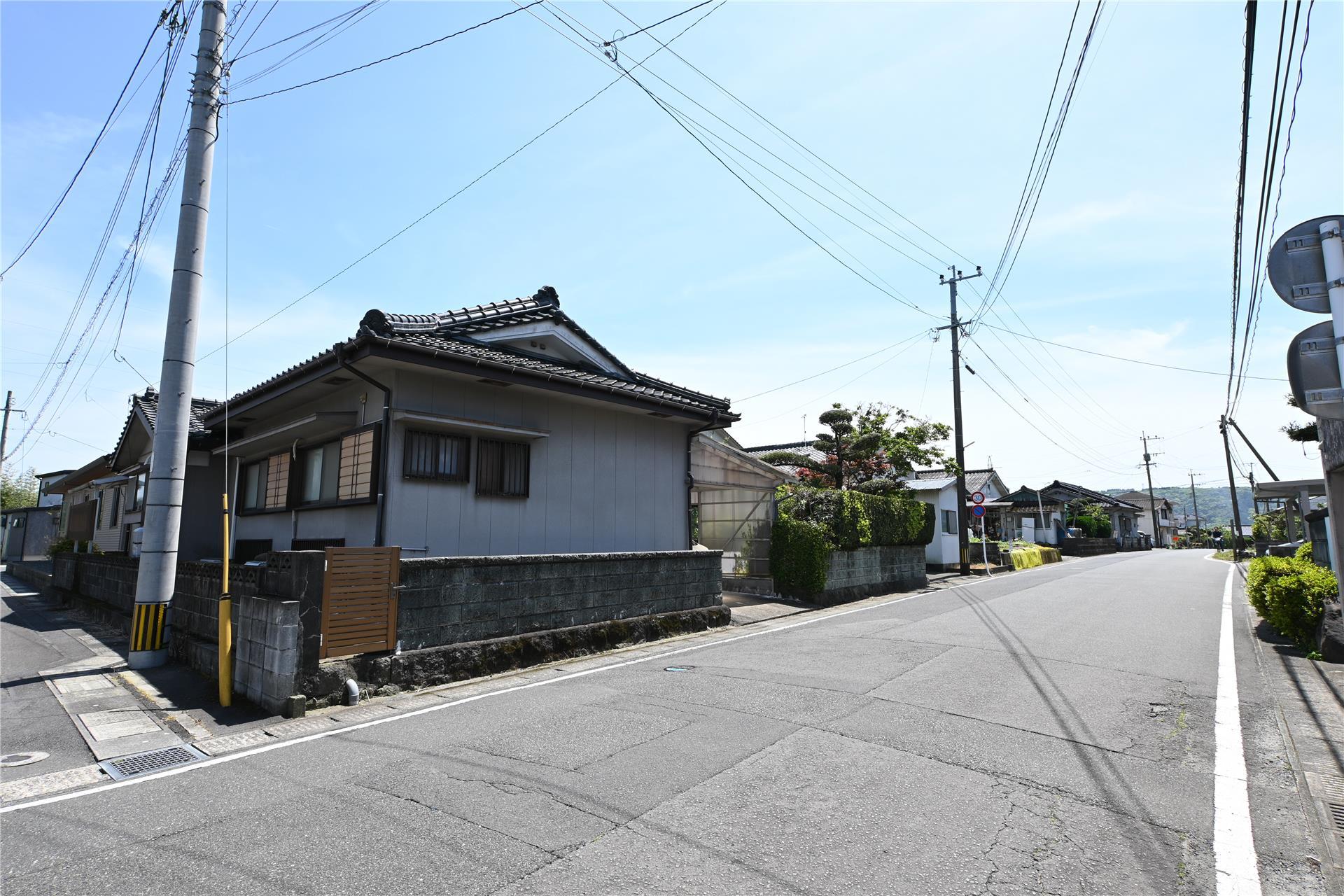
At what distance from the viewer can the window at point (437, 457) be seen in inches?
361

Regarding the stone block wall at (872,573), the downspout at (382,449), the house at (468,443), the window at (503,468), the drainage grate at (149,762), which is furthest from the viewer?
the stone block wall at (872,573)

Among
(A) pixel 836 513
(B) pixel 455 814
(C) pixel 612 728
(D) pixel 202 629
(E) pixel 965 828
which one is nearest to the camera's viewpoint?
(E) pixel 965 828

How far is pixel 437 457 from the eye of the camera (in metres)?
9.48

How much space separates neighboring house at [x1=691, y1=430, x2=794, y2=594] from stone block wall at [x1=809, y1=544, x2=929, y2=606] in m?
1.57

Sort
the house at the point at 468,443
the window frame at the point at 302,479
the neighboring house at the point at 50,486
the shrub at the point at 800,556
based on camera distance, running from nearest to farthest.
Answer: the window frame at the point at 302,479
the house at the point at 468,443
the shrub at the point at 800,556
the neighboring house at the point at 50,486

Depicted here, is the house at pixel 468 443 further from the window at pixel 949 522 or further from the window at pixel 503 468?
the window at pixel 949 522

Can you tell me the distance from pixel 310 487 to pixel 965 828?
1090 centimetres

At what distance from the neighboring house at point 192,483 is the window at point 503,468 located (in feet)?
22.2

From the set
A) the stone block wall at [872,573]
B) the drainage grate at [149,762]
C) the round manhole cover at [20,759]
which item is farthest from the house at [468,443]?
the stone block wall at [872,573]

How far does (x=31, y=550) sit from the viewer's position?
37406 mm

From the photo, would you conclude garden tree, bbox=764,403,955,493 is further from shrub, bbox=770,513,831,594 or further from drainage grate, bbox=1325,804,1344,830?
drainage grate, bbox=1325,804,1344,830

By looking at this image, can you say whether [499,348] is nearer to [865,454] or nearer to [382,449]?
[382,449]

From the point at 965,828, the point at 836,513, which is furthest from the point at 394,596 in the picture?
the point at 836,513

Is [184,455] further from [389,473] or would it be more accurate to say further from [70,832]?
[70,832]
